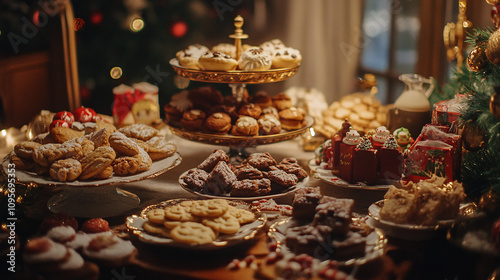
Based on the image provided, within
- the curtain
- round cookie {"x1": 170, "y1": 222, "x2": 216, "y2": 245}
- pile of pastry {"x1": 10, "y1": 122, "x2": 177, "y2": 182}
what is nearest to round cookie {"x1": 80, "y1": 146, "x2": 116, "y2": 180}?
pile of pastry {"x1": 10, "y1": 122, "x2": 177, "y2": 182}

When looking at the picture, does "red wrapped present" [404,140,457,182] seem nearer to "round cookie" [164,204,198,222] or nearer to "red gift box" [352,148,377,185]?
"red gift box" [352,148,377,185]

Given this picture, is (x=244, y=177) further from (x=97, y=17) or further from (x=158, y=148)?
(x=97, y=17)

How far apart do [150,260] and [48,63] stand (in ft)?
9.04

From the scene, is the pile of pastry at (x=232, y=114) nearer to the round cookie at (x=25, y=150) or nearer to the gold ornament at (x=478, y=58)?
the round cookie at (x=25, y=150)

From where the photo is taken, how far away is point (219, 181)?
1.76 metres

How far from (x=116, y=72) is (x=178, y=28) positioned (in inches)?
19.8

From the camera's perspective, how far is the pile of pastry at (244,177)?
1751 millimetres

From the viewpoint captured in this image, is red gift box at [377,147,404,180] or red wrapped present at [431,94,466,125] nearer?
red gift box at [377,147,404,180]

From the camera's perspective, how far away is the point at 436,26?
320cm

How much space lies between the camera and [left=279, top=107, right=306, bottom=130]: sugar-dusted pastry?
214 cm

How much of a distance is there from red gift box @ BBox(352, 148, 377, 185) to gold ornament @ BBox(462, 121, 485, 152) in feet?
0.96

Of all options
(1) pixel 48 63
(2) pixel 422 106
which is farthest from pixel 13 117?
(2) pixel 422 106

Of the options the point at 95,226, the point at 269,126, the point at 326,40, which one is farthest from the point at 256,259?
the point at 326,40

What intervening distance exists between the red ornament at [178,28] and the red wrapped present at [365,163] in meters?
1.89
